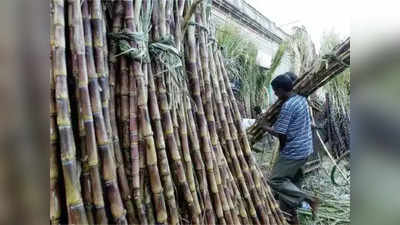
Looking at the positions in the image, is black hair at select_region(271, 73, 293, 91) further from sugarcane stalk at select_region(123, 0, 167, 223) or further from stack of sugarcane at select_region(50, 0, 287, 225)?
sugarcane stalk at select_region(123, 0, 167, 223)

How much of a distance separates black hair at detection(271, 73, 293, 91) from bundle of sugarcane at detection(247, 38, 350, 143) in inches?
0.8

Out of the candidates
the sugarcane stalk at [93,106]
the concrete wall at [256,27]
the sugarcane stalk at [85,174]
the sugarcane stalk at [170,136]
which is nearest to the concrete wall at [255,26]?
the concrete wall at [256,27]

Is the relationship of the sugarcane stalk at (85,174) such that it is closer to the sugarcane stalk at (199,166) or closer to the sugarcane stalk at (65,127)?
the sugarcane stalk at (65,127)

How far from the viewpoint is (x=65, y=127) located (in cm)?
95

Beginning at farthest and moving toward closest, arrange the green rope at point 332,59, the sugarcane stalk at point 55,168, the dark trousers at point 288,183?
the dark trousers at point 288,183 < the green rope at point 332,59 < the sugarcane stalk at point 55,168

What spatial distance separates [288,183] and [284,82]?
38cm

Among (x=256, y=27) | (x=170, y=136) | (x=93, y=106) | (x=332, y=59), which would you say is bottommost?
(x=170, y=136)

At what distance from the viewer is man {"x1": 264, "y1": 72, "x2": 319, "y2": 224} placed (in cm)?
112

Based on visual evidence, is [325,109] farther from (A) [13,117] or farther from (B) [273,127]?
(A) [13,117]

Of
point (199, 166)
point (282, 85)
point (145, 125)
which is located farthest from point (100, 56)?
point (282, 85)

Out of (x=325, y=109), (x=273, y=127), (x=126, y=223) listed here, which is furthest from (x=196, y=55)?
(x=126, y=223)

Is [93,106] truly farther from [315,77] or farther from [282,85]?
[315,77]

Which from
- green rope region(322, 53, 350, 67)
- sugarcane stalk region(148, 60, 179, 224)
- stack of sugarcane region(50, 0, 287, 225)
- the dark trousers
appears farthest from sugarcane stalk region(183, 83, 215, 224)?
green rope region(322, 53, 350, 67)

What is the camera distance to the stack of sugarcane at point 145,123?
0.97 meters
